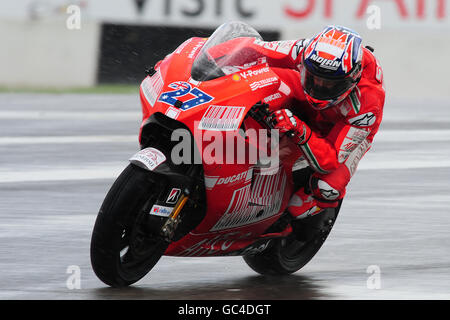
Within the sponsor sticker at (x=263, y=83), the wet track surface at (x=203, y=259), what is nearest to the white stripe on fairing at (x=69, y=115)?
the wet track surface at (x=203, y=259)

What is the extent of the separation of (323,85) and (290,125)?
0.89 ft

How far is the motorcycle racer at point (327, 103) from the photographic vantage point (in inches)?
223

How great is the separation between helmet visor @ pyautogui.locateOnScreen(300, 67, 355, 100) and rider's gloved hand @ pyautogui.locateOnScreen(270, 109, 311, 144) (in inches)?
6.6

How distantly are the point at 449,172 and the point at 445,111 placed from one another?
5718 mm

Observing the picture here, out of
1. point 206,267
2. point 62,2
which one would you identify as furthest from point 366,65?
point 62,2

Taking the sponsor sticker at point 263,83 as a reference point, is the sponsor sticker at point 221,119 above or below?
below

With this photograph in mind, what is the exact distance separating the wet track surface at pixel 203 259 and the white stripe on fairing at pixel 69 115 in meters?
0.16

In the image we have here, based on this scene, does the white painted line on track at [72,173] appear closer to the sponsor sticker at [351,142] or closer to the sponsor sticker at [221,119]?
the sponsor sticker at [351,142]

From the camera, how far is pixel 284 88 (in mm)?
5867

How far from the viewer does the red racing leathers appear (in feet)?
19.3

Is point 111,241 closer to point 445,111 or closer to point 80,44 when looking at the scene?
point 445,111

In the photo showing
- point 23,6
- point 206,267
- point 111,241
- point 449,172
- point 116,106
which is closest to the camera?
point 111,241

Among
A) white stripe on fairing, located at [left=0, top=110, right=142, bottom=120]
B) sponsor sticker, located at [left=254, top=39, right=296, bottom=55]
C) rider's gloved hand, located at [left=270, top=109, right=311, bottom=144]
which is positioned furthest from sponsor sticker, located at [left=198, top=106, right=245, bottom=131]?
white stripe on fairing, located at [left=0, top=110, right=142, bottom=120]

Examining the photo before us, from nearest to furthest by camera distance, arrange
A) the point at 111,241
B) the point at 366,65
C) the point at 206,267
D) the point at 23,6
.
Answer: the point at 111,241
the point at 366,65
the point at 206,267
the point at 23,6
